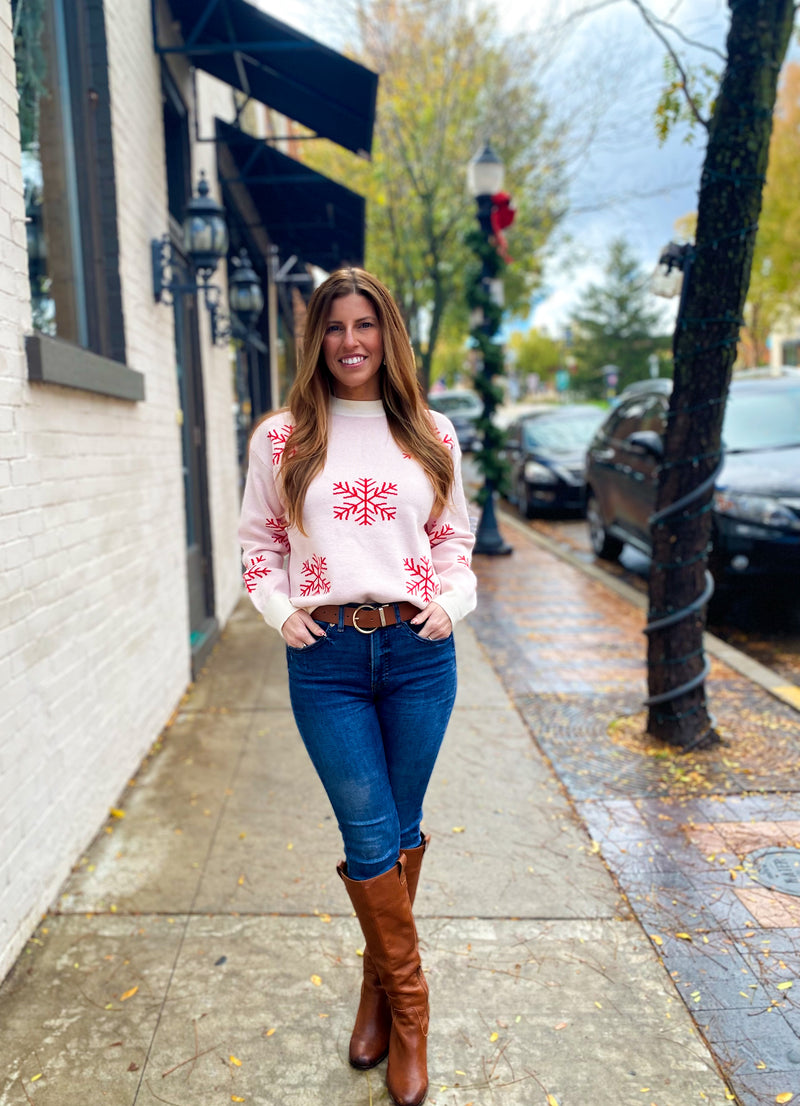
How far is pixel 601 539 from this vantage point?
9805mm

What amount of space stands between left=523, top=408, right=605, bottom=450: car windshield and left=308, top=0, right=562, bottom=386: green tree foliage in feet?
9.70

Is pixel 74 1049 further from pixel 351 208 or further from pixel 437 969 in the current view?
pixel 351 208

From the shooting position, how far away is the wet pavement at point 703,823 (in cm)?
242

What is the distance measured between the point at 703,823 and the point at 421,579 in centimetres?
204

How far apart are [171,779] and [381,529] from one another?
242 centimetres

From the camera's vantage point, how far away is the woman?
82.0 inches

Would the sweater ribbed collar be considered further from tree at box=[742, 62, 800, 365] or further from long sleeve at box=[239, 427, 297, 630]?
tree at box=[742, 62, 800, 365]

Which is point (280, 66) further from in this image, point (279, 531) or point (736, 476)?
point (279, 531)

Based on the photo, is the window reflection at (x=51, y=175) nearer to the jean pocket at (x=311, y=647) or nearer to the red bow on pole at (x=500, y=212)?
the jean pocket at (x=311, y=647)

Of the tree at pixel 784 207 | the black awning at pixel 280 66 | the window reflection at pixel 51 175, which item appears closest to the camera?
the window reflection at pixel 51 175

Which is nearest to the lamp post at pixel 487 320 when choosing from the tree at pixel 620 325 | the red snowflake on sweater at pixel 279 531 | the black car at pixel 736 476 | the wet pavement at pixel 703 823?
the black car at pixel 736 476

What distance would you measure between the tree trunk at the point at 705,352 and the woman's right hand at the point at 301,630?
8.10 feet

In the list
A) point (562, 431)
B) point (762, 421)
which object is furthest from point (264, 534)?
point (562, 431)

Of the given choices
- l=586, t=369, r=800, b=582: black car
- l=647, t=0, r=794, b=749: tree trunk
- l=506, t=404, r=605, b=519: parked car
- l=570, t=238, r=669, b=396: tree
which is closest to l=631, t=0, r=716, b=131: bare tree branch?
l=647, t=0, r=794, b=749: tree trunk
